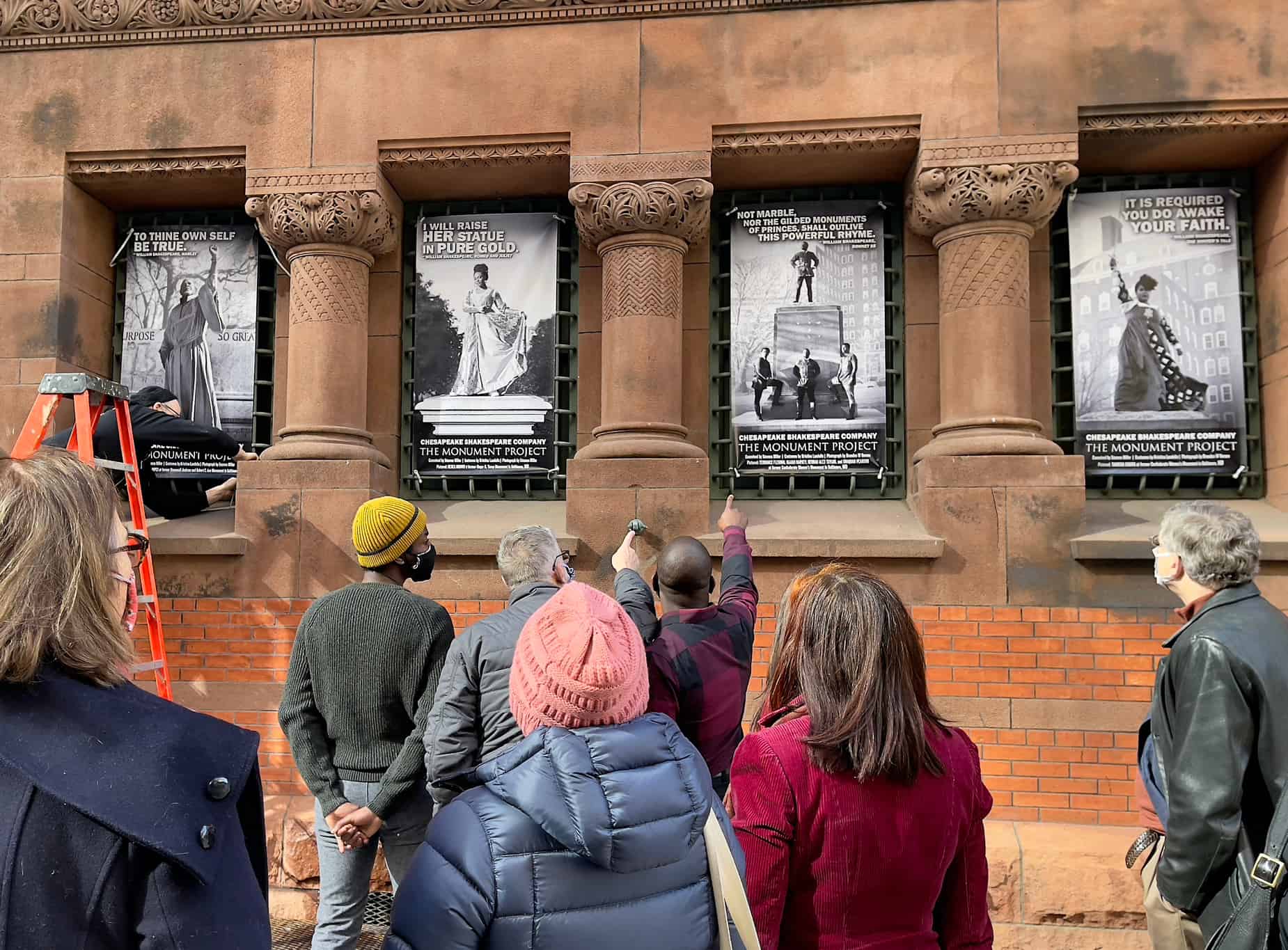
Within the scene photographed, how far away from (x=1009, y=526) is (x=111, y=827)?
16.8 ft

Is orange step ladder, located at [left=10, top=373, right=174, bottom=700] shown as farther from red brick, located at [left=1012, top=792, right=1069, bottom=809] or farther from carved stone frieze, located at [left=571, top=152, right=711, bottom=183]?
red brick, located at [left=1012, top=792, right=1069, bottom=809]

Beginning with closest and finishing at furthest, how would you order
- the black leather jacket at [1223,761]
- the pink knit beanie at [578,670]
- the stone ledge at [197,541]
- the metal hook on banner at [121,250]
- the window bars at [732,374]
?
the pink knit beanie at [578,670], the black leather jacket at [1223,761], the stone ledge at [197,541], the window bars at [732,374], the metal hook on banner at [121,250]

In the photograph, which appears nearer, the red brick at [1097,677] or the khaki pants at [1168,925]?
the khaki pants at [1168,925]

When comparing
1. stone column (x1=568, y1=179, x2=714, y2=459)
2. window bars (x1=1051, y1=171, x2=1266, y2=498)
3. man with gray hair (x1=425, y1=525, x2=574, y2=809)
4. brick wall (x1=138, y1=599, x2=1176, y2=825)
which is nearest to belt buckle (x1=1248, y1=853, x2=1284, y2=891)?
man with gray hair (x1=425, y1=525, x2=574, y2=809)

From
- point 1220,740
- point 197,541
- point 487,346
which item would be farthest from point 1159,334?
point 197,541

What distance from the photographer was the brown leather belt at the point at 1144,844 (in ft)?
10.4

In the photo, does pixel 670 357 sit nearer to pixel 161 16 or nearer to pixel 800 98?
pixel 800 98

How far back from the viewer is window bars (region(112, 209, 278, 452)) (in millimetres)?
6715

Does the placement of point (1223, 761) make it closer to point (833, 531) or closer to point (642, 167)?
point (833, 531)

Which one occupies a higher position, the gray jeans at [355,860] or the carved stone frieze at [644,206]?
the carved stone frieze at [644,206]

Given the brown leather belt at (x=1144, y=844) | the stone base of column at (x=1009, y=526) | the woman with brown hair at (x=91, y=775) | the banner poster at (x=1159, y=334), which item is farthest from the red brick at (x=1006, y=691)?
the woman with brown hair at (x=91, y=775)

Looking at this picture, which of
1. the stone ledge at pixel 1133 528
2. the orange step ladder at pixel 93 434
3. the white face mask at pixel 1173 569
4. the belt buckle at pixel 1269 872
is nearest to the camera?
the belt buckle at pixel 1269 872

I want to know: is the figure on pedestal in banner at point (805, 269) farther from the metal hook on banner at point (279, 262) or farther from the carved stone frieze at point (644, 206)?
the metal hook on banner at point (279, 262)

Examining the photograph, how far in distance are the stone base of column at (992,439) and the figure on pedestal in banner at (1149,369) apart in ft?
2.28
